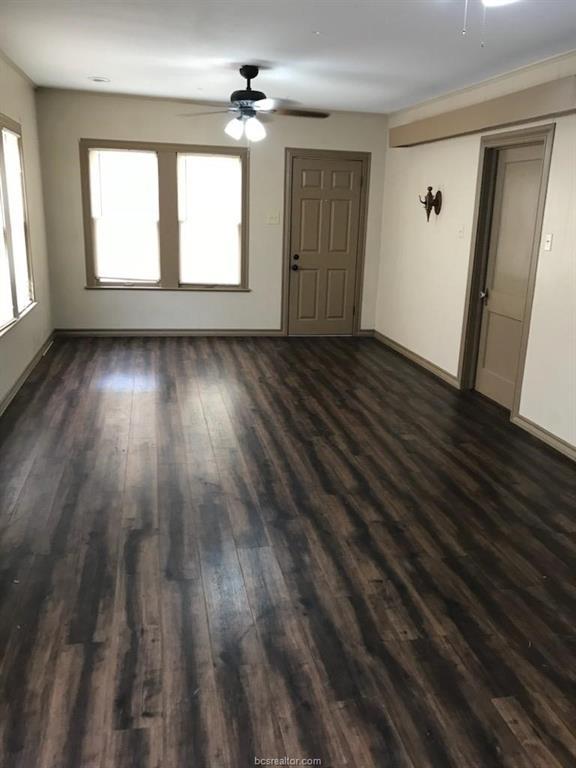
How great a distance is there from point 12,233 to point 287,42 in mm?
2865

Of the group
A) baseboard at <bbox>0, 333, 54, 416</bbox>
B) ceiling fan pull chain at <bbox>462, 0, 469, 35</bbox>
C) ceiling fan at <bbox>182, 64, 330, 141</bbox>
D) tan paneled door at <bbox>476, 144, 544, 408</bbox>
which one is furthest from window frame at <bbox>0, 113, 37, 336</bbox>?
tan paneled door at <bbox>476, 144, 544, 408</bbox>

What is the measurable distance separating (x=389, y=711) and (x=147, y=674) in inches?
33.8

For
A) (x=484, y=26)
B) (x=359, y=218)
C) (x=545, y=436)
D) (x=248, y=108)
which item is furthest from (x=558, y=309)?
(x=359, y=218)

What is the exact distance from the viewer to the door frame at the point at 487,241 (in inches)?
181

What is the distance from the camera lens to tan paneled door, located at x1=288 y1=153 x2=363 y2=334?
752 centimetres

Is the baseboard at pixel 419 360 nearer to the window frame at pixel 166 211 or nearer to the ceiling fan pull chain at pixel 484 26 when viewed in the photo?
the window frame at pixel 166 211

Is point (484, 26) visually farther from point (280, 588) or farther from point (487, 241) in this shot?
point (280, 588)

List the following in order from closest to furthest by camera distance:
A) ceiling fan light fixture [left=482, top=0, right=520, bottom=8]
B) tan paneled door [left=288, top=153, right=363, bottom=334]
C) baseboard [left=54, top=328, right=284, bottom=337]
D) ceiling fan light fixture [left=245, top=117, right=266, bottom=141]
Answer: ceiling fan light fixture [left=482, top=0, right=520, bottom=8]
ceiling fan light fixture [left=245, top=117, right=266, bottom=141]
baseboard [left=54, top=328, right=284, bottom=337]
tan paneled door [left=288, top=153, right=363, bottom=334]

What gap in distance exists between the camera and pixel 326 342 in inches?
304

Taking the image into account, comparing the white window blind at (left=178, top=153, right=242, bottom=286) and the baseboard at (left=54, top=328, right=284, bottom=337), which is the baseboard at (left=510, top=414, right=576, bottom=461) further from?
the white window blind at (left=178, top=153, right=242, bottom=286)

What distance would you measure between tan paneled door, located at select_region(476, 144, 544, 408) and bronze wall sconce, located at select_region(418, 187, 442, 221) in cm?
88

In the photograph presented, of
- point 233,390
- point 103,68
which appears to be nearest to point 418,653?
point 233,390

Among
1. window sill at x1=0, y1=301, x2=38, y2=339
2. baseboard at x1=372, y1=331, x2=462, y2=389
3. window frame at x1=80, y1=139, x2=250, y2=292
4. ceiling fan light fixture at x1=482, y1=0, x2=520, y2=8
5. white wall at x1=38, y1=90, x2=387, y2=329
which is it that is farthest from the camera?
window frame at x1=80, y1=139, x2=250, y2=292

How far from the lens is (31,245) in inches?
241
